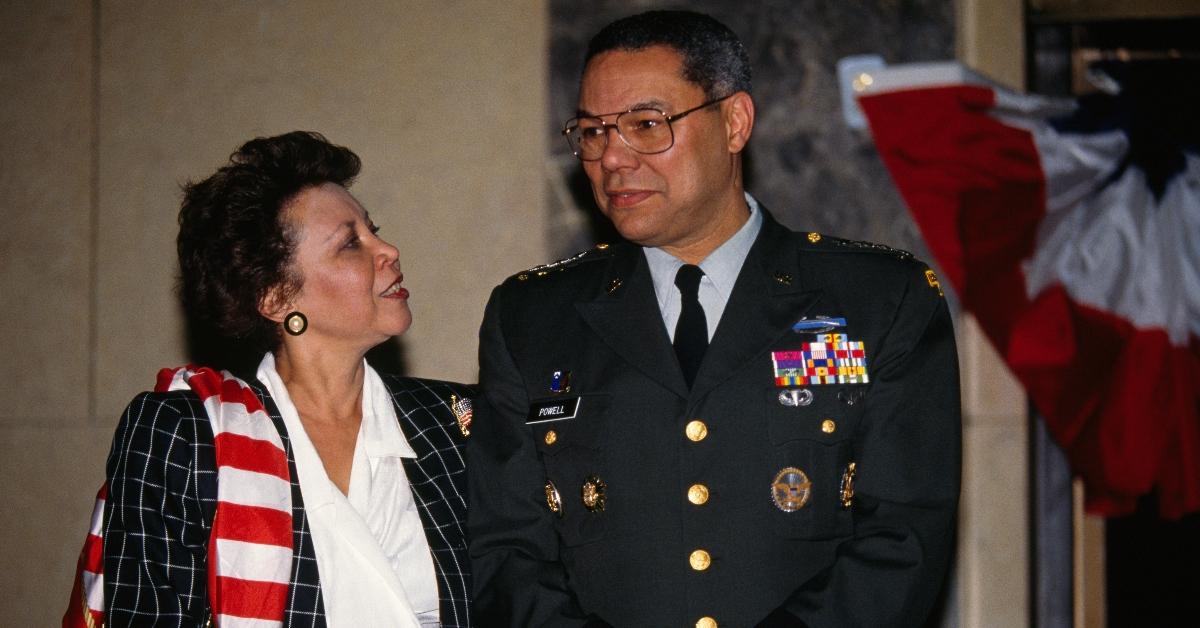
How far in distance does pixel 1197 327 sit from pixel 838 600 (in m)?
2.38

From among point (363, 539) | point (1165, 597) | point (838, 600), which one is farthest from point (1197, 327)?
point (363, 539)

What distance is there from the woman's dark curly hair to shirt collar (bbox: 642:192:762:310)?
0.87 metres

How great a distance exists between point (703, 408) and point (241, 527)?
1.01 m

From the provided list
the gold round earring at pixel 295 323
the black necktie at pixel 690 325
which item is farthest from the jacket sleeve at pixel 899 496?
the gold round earring at pixel 295 323

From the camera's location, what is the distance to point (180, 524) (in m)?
2.39

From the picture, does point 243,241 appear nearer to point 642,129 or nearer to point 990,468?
point 642,129

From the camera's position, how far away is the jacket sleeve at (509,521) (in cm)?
229

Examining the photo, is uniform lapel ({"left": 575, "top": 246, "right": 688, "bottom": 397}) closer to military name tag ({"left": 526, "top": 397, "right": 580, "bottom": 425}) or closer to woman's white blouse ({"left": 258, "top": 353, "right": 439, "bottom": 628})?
military name tag ({"left": 526, "top": 397, "right": 580, "bottom": 425})

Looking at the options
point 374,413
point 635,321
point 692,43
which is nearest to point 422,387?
point 374,413

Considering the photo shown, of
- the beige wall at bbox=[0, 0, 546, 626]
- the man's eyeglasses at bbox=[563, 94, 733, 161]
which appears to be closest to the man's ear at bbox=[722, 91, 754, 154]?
the man's eyeglasses at bbox=[563, 94, 733, 161]

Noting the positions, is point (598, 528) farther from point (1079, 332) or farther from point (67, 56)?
point (67, 56)

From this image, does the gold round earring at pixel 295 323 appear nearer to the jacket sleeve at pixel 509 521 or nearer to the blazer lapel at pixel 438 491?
the blazer lapel at pixel 438 491

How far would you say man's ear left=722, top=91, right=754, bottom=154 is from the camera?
2521mm

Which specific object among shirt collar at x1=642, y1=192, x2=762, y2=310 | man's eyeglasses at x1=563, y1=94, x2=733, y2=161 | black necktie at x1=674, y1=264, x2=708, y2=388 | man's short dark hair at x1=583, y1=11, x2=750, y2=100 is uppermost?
man's short dark hair at x1=583, y1=11, x2=750, y2=100
